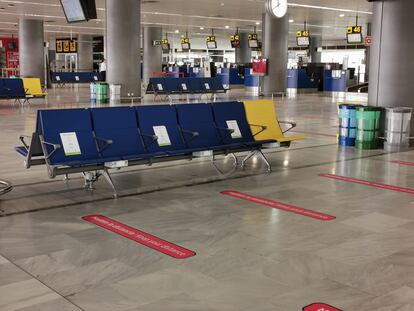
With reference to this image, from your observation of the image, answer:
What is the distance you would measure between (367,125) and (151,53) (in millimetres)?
32335

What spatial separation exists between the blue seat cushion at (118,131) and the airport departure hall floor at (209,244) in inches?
20.5

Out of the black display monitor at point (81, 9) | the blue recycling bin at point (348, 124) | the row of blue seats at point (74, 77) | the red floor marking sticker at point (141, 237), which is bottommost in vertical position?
the red floor marking sticker at point (141, 237)

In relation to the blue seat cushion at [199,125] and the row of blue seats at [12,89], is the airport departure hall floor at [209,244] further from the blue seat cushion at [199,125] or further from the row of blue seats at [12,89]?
the row of blue seats at [12,89]

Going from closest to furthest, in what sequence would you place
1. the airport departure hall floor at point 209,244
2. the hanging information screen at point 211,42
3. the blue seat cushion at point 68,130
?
the airport departure hall floor at point 209,244, the blue seat cushion at point 68,130, the hanging information screen at point 211,42

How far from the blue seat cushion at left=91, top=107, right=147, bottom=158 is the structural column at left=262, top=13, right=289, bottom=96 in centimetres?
2332

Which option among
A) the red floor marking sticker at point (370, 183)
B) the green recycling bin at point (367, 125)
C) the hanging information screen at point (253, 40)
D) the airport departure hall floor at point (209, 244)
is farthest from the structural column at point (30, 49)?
the red floor marking sticker at point (370, 183)

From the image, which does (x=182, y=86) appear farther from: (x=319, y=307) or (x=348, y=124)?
(x=319, y=307)

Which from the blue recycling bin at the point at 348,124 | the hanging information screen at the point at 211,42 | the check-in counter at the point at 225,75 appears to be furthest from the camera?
the check-in counter at the point at 225,75

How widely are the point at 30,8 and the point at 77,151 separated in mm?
25556

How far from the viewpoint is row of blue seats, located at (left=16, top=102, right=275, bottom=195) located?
6707 mm

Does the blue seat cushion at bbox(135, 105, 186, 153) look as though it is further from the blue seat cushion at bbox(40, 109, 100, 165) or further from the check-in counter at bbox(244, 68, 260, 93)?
the check-in counter at bbox(244, 68, 260, 93)

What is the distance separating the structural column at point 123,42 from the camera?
23.0 metres

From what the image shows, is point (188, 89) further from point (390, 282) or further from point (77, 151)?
point (390, 282)

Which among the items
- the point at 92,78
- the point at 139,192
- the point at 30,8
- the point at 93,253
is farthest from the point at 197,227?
the point at 92,78
